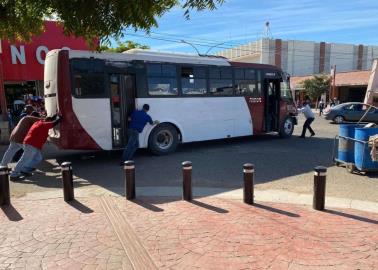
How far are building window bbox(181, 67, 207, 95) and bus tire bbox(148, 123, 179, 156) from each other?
51.5 inches

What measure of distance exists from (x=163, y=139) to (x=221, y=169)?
10.0ft

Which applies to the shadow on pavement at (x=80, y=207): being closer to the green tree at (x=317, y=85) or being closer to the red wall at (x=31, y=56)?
the red wall at (x=31, y=56)

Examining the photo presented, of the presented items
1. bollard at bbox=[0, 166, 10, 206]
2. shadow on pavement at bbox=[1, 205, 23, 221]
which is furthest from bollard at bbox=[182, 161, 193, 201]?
bollard at bbox=[0, 166, 10, 206]

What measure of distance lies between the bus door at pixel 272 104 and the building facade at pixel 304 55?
5283 cm

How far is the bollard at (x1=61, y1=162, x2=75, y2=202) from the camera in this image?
23.3 feet

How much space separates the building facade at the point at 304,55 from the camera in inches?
2682

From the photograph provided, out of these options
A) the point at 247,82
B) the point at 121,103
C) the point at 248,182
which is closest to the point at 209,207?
the point at 248,182

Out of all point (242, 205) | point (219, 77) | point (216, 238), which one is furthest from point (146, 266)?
point (219, 77)

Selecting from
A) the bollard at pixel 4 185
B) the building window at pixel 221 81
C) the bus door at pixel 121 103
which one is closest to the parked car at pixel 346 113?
the building window at pixel 221 81

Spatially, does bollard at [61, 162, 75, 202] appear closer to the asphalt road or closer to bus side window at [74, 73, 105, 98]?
the asphalt road

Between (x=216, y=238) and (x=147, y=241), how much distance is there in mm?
899

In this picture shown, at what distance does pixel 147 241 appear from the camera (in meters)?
5.30

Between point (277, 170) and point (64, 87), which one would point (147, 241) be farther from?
point (64, 87)

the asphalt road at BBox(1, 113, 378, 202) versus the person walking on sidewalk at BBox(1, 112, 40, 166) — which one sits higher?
the person walking on sidewalk at BBox(1, 112, 40, 166)
